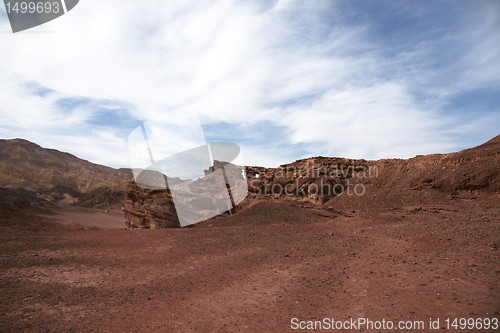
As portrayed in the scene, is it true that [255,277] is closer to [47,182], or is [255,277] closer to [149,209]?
[149,209]

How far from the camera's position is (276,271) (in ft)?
21.7

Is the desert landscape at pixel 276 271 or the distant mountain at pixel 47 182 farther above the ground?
the distant mountain at pixel 47 182

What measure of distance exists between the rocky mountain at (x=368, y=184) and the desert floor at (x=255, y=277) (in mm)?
3821

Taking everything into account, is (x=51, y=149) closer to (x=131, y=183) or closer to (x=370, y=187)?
(x=131, y=183)

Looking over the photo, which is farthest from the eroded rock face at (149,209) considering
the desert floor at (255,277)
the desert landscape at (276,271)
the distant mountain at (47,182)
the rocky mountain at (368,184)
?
the distant mountain at (47,182)

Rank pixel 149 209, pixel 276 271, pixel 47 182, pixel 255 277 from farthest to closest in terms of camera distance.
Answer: pixel 47 182
pixel 149 209
pixel 276 271
pixel 255 277

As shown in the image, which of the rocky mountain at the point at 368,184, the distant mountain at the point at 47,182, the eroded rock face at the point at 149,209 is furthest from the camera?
the distant mountain at the point at 47,182

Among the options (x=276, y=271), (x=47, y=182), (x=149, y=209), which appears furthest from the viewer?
(x=47, y=182)

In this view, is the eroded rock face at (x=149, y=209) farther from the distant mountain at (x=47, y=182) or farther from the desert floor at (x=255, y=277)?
the distant mountain at (x=47, y=182)

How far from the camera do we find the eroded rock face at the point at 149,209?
1455cm

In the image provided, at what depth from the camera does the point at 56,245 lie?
9.59m

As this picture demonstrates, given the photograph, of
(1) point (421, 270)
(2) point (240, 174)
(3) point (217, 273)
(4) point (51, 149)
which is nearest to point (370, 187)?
(2) point (240, 174)

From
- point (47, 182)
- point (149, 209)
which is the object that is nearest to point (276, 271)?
point (149, 209)

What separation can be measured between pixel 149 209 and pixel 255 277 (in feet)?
32.6
